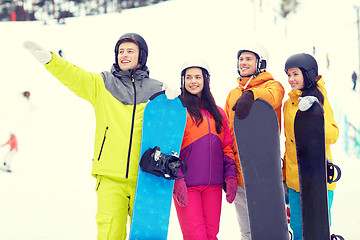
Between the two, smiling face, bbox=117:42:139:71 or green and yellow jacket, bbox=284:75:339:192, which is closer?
smiling face, bbox=117:42:139:71

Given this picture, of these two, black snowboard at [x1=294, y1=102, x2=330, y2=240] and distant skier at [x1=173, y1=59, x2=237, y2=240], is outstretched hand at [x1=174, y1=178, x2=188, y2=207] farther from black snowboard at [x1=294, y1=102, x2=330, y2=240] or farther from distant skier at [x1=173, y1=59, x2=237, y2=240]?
black snowboard at [x1=294, y1=102, x2=330, y2=240]

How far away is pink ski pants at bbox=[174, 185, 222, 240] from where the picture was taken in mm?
2779

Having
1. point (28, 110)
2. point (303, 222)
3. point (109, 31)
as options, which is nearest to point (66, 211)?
point (303, 222)

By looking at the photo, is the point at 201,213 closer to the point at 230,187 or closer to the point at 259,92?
the point at 230,187

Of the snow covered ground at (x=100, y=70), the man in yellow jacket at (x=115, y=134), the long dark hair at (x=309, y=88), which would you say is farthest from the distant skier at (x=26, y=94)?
the long dark hair at (x=309, y=88)

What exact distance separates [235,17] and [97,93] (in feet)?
58.8

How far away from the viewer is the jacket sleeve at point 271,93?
2.98 m

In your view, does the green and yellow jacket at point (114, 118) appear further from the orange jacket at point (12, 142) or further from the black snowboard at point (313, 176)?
the orange jacket at point (12, 142)

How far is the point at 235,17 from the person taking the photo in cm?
1945

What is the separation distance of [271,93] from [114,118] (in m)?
1.30

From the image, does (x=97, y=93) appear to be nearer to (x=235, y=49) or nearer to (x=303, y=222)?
(x=303, y=222)

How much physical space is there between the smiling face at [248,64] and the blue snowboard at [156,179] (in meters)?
0.72

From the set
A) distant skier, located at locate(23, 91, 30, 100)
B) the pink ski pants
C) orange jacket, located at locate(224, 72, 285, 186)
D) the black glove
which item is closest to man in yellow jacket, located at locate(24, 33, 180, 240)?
the pink ski pants

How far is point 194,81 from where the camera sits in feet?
10.1
